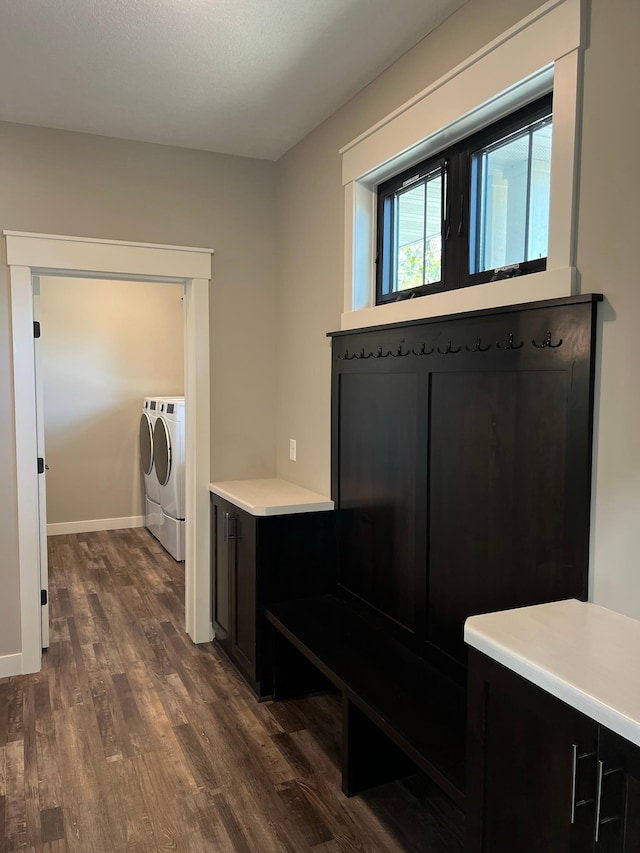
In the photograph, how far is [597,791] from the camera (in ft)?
3.80

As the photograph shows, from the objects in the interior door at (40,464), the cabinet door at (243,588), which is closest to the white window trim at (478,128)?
the cabinet door at (243,588)

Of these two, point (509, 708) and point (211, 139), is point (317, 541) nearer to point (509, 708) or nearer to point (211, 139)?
point (509, 708)

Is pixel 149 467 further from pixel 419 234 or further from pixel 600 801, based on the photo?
pixel 600 801

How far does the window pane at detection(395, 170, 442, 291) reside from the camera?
239cm

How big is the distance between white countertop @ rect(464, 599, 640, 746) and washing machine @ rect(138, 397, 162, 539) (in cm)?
432

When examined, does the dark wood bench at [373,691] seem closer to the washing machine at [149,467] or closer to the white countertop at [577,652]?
the white countertop at [577,652]

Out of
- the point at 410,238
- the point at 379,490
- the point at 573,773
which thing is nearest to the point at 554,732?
the point at 573,773

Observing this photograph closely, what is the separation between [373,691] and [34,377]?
2.17 m

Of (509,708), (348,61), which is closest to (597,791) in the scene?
(509,708)

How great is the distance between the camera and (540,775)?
129cm

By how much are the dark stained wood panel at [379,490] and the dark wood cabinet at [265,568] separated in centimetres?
11

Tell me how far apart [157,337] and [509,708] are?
17.6 ft

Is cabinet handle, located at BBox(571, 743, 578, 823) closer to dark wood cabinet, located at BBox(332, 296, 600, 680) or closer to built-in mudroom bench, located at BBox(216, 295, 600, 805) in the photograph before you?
built-in mudroom bench, located at BBox(216, 295, 600, 805)

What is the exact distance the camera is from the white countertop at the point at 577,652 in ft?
3.73
